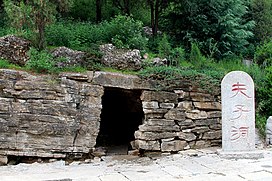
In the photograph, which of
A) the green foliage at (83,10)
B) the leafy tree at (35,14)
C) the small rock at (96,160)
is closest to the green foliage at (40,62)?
the leafy tree at (35,14)

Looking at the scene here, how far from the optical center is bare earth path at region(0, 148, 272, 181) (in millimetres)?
5457

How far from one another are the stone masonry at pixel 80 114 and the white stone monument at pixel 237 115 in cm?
99

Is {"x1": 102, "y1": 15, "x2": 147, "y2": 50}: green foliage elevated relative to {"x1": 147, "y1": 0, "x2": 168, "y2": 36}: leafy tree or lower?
lower

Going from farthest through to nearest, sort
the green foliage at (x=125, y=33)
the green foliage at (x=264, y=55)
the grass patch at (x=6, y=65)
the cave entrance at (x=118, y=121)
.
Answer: the green foliage at (x=264, y=55) < the cave entrance at (x=118, y=121) < the green foliage at (x=125, y=33) < the grass patch at (x=6, y=65)

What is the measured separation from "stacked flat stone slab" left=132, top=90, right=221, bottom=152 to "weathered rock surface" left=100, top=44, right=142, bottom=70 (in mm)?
942

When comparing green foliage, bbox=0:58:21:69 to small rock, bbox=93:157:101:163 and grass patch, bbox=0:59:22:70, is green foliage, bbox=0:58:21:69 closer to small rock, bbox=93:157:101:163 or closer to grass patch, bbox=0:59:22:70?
grass patch, bbox=0:59:22:70

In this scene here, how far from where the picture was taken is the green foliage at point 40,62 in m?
7.27

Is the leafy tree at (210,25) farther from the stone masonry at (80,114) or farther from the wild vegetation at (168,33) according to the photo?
the stone masonry at (80,114)

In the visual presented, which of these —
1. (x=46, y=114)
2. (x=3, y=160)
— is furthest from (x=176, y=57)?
(x=3, y=160)

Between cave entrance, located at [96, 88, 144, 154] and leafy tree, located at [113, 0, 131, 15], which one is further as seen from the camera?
leafy tree, located at [113, 0, 131, 15]

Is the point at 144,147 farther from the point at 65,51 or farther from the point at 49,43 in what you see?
the point at 49,43

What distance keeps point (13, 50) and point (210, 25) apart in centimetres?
660

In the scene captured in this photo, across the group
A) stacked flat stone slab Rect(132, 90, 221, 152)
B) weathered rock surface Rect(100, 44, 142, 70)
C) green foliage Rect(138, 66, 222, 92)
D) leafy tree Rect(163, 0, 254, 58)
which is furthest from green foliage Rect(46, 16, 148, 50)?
leafy tree Rect(163, 0, 254, 58)

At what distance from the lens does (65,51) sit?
7.90 meters
